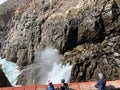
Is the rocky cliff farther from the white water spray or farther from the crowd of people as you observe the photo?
the crowd of people

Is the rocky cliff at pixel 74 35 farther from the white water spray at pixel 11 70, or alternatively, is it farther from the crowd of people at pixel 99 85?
the crowd of people at pixel 99 85

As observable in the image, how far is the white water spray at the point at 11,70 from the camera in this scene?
134 ft

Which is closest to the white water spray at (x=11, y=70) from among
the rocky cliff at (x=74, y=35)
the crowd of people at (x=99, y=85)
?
the rocky cliff at (x=74, y=35)

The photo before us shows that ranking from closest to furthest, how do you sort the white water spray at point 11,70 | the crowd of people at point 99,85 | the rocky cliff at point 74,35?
the crowd of people at point 99,85
the rocky cliff at point 74,35
the white water spray at point 11,70

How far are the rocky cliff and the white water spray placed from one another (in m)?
0.89

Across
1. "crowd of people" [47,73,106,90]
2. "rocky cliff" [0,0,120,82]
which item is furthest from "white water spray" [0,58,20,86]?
"crowd of people" [47,73,106,90]

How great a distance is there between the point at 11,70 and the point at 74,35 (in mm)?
10830

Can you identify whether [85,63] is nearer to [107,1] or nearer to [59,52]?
[59,52]

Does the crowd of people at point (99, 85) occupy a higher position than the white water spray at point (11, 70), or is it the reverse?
the crowd of people at point (99, 85)

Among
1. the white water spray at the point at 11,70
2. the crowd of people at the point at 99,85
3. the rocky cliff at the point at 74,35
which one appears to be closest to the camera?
the crowd of people at the point at 99,85

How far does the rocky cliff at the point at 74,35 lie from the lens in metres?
34.0

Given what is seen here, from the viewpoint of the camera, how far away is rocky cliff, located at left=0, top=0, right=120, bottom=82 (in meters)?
34.0

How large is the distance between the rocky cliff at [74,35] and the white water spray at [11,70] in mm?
888

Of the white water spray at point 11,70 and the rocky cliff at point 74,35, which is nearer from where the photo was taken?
the rocky cliff at point 74,35
